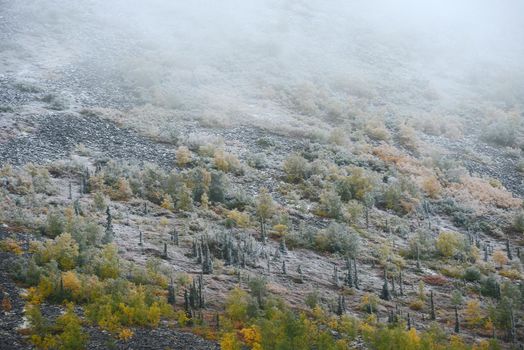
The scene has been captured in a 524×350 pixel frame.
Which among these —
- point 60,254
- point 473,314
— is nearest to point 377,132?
point 473,314

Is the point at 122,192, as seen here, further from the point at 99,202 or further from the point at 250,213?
the point at 250,213

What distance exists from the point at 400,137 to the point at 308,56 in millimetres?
23501

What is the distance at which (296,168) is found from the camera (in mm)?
33562

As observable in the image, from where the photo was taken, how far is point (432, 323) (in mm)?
18422

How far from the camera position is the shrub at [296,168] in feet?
109

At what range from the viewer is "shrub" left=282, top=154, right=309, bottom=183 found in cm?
3322

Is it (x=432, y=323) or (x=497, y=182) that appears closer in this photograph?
(x=432, y=323)

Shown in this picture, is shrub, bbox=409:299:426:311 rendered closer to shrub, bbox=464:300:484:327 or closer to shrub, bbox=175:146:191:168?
shrub, bbox=464:300:484:327

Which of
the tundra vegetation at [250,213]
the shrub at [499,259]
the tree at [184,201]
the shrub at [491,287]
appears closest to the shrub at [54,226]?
the tundra vegetation at [250,213]

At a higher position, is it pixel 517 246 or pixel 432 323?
pixel 432 323

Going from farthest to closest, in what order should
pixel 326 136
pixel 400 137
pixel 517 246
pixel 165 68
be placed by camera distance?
pixel 165 68, pixel 400 137, pixel 326 136, pixel 517 246

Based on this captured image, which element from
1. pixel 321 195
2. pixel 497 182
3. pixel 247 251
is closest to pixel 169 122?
pixel 321 195

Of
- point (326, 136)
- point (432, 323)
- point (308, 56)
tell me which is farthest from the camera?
point (308, 56)

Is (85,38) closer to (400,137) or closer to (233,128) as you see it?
(233,128)
